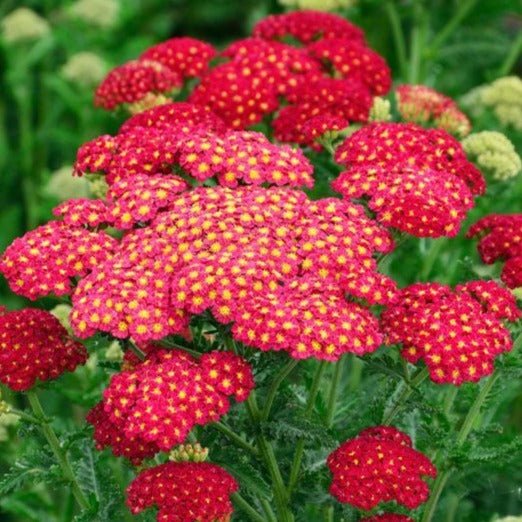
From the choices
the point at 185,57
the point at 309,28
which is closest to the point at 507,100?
the point at 309,28

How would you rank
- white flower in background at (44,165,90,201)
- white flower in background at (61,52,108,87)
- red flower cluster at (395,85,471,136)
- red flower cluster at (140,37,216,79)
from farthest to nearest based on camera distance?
1. white flower in background at (61,52,108,87)
2. white flower in background at (44,165,90,201)
3. red flower cluster at (140,37,216,79)
4. red flower cluster at (395,85,471,136)

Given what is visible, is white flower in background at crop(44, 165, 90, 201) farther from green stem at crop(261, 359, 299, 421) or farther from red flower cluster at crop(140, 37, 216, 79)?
green stem at crop(261, 359, 299, 421)

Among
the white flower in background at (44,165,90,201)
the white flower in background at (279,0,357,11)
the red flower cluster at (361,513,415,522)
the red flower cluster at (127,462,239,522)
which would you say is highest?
the white flower in background at (279,0,357,11)

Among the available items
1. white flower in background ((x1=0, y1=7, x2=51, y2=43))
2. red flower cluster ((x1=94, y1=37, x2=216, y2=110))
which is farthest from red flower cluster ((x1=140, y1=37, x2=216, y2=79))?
white flower in background ((x1=0, y1=7, x2=51, y2=43))

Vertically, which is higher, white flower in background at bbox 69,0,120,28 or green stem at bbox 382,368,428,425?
white flower in background at bbox 69,0,120,28

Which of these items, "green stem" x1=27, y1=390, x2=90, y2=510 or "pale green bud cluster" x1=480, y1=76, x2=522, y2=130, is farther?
"pale green bud cluster" x1=480, y1=76, x2=522, y2=130

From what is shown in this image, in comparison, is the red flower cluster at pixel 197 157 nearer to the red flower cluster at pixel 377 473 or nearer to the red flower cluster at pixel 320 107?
the red flower cluster at pixel 320 107

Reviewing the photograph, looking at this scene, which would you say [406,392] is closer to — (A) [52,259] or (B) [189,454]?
(B) [189,454]

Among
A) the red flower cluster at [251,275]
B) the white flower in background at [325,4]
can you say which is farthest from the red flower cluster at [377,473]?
the white flower in background at [325,4]
